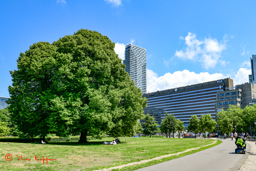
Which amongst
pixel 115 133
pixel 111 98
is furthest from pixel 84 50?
pixel 115 133

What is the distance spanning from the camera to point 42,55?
29.4 m

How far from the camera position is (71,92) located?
25.3 m

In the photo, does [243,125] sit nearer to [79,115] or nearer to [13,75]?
[79,115]

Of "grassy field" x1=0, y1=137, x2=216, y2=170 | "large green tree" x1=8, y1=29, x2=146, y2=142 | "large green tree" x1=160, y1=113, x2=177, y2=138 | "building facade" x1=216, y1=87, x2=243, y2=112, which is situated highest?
"building facade" x1=216, y1=87, x2=243, y2=112

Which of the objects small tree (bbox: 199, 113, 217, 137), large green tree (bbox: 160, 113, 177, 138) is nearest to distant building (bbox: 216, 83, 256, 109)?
small tree (bbox: 199, 113, 217, 137)

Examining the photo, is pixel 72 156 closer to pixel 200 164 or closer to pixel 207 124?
pixel 200 164

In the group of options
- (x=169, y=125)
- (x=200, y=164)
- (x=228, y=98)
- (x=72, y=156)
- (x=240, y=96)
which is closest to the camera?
(x=200, y=164)

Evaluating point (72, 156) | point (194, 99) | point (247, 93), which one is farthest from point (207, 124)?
point (194, 99)

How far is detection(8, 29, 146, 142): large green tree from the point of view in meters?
24.5

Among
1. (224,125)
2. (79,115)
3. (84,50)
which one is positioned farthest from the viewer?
(224,125)

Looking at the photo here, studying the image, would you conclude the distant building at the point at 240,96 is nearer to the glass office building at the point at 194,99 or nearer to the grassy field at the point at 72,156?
the glass office building at the point at 194,99

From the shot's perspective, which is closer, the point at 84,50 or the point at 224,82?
the point at 84,50

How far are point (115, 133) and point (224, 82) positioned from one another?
14410 cm

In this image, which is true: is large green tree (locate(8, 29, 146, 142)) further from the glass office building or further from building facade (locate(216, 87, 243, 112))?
the glass office building
